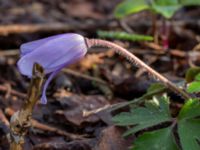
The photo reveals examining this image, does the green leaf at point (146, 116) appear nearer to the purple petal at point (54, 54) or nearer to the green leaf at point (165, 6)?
the purple petal at point (54, 54)

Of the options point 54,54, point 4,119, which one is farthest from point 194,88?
point 4,119

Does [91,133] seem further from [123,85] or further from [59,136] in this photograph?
[123,85]

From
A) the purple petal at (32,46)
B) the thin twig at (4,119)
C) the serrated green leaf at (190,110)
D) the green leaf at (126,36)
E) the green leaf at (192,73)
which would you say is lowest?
the thin twig at (4,119)

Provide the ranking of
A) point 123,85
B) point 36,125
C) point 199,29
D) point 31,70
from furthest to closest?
point 199,29, point 123,85, point 36,125, point 31,70

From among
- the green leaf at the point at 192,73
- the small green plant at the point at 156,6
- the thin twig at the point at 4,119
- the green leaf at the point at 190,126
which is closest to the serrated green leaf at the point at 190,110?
the green leaf at the point at 190,126

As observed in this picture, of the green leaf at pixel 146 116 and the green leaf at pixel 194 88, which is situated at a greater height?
the green leaf at pixel 194 88

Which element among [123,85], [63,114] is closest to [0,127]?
[63,114]

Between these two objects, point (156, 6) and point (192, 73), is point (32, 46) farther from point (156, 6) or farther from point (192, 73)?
point (156, 6)

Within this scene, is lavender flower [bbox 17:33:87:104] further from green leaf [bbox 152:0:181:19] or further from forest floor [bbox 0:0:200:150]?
green leaf [bbox 152:0:181:19]
